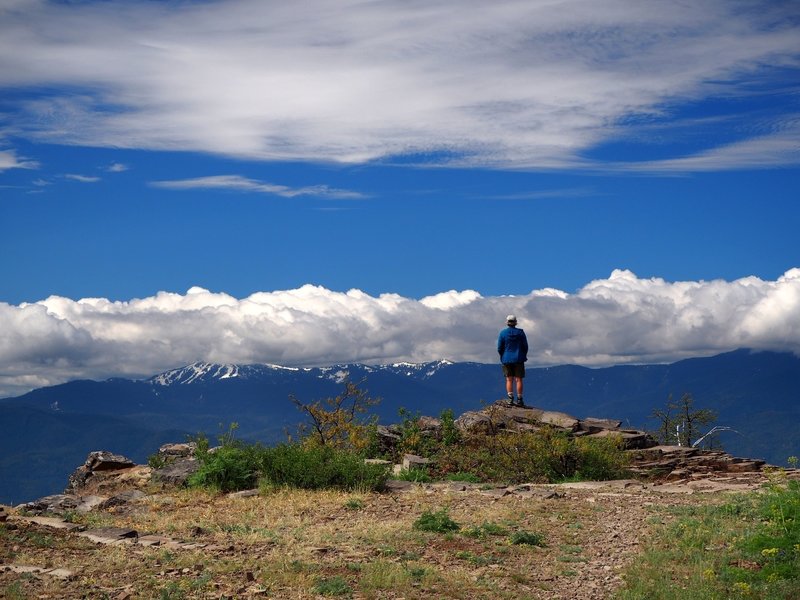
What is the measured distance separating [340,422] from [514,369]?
6.44 meters

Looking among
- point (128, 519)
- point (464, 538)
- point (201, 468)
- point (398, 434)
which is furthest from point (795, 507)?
point (398, 434)

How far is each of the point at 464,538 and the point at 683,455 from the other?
15.5m

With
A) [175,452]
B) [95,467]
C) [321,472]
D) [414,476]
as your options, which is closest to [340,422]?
[175,452]

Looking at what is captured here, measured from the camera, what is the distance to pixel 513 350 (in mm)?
32062

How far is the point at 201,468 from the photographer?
77.5 feet

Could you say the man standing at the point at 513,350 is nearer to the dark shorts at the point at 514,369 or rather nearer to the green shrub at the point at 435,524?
the dark shorts at the point at 514,369

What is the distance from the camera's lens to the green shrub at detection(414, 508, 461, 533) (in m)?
16.5

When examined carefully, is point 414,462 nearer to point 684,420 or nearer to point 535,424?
point 535,424

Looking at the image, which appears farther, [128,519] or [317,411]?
[317,411]

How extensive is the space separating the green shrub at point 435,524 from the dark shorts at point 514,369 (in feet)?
50.6

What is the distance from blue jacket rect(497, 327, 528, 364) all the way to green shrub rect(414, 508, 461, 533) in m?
15.4

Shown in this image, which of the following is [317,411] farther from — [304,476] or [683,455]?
[683,455]

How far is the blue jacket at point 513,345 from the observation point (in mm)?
31953

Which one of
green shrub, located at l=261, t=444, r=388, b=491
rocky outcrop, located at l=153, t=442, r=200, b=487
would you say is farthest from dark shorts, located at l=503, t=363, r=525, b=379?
rocky outcrop, located at l=153, t=442, r=200, b=487
